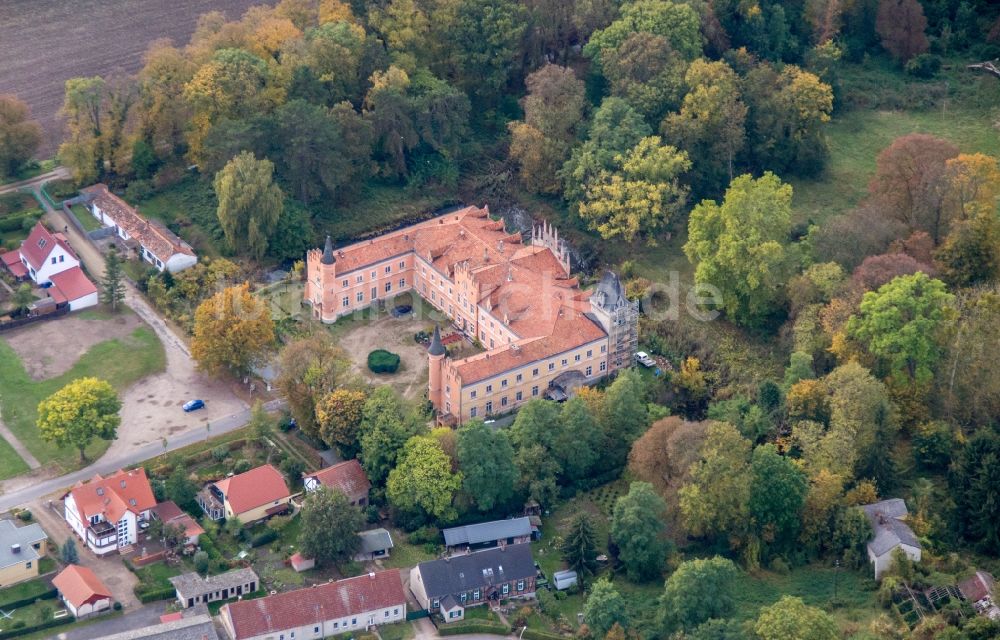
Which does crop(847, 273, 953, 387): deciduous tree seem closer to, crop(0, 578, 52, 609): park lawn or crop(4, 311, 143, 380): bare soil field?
crop(4, 311, 143, 380): bare soil field

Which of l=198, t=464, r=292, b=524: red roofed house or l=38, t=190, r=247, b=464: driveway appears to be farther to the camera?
l=38, t=190, r=247, b=464: driveway

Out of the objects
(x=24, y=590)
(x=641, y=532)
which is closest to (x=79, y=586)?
(x=24, y=590)

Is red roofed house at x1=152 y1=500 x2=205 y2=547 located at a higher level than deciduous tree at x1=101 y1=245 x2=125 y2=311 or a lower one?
lower

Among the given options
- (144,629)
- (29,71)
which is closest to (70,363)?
(144,629)

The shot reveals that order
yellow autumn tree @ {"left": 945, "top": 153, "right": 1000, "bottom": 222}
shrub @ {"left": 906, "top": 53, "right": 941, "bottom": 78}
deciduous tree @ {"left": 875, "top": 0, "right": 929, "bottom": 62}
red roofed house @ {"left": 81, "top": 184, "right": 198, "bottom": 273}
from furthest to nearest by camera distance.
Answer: deciduous tree @ {"left": 875, "top": 0, "right": 929, "bottom": 62} < shrub @ {"left": 906, "top": 53, "right": 941, "bottom": 78} < red roofed house @ {"left": 81, "top": 184, "right": 198, "bottom": 273} < yellow autumn tree @ {"left": 945, "top": 153, "right": 1000, "bottom": 222}

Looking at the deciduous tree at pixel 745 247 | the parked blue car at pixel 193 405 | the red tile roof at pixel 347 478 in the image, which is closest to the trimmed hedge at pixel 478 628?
the red tile roof at pixel 347 478

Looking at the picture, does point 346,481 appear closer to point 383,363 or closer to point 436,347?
point 436,347

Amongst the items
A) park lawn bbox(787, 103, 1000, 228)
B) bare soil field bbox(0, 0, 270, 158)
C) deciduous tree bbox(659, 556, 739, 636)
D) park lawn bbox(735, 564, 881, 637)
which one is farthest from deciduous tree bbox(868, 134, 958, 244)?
bare soil field bbox(0, 0, 270, 158)
